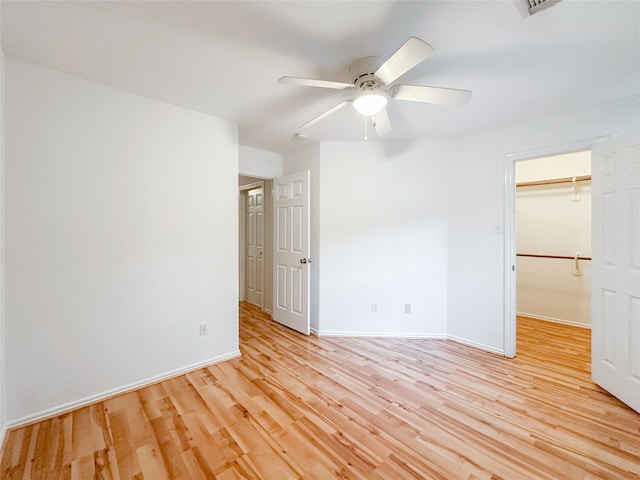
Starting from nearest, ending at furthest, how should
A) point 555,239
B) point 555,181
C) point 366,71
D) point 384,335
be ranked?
point 366,71, point 384,335, point 555,181, point 555,239

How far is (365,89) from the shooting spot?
1745 millimetres

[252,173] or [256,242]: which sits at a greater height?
[252,173]

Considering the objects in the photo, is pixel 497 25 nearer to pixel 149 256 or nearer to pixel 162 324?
pixel 149 256

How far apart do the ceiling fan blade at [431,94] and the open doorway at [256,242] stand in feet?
9.23

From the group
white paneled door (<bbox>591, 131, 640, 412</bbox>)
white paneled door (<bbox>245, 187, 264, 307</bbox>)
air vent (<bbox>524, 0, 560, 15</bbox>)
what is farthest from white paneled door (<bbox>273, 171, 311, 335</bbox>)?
white paneled door (<bbox>591, 131, 640, 412</bbox>)

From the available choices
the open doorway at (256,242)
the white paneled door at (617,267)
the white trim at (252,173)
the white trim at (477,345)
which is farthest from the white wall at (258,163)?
the white paneled door at (617,267)

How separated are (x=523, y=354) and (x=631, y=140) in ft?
7.05

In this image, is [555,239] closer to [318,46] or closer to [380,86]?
[380,86]

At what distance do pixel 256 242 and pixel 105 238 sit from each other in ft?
8.92

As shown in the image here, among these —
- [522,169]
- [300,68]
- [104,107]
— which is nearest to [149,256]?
[104,107]

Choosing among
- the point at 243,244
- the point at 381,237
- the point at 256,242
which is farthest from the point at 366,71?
the point at 243,244

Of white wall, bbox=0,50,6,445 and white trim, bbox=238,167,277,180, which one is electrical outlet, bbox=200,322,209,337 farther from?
white trim, bbox=238,167,277,180

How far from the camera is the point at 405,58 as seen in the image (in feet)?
4.37

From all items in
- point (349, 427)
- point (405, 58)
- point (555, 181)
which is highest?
point (405, 58)
